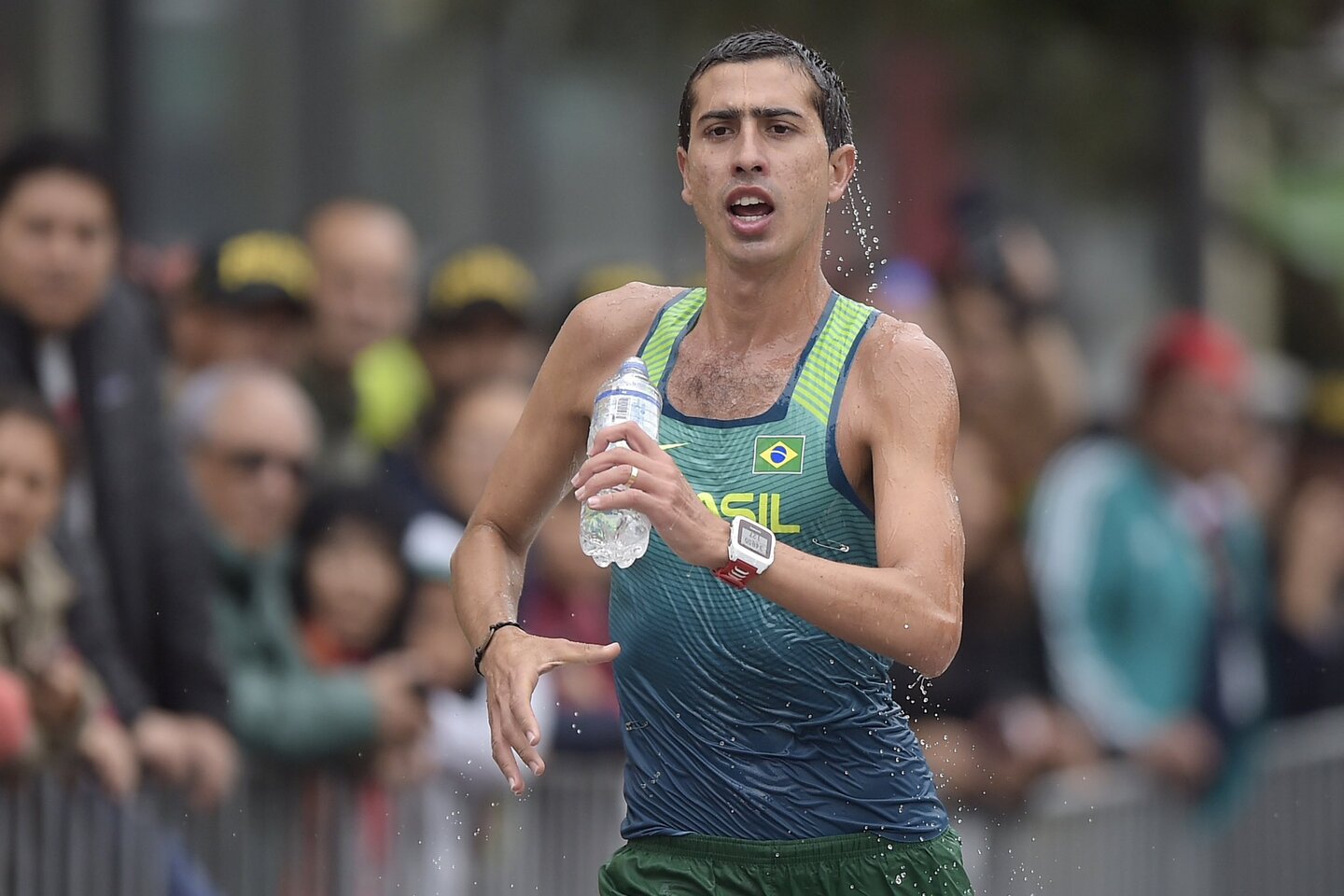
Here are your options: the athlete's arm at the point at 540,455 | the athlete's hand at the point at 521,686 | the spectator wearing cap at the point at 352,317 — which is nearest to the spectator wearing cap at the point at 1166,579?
the spectator wearing cap at the point at 352,317

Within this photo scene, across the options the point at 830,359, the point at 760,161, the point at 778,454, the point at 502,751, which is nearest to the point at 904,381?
the point at 830,359

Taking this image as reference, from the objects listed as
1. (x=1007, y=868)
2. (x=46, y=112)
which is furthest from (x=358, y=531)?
(x=1007, y=868)

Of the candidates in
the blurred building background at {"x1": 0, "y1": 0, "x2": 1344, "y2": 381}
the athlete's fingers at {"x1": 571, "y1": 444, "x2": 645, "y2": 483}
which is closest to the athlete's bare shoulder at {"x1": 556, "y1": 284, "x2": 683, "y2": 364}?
the athlete's fingers at {"x1": 571, "y1": 444, "x2": 645, "y2": 483}

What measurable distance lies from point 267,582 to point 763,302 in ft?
10.1

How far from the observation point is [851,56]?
11.6m

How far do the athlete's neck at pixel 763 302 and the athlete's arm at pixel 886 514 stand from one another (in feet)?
0.65

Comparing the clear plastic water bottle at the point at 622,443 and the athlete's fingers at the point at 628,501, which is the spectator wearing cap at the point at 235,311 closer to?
the clear plastic water bottle at the point at 622,443

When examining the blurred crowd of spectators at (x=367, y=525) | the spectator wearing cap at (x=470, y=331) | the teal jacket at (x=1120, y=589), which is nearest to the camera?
the blurred crowd of spectators at (x=367, y=525)

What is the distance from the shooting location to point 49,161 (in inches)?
277

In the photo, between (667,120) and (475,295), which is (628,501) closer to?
(475,295)

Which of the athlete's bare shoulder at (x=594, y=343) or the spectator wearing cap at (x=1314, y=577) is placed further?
the spectator wearing cap at (x=1314, y=577)

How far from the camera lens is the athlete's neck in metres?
4.60

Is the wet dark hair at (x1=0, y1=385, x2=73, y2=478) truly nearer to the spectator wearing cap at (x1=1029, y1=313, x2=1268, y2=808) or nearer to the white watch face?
the white watch face

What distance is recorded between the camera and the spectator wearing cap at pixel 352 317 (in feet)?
25.4
